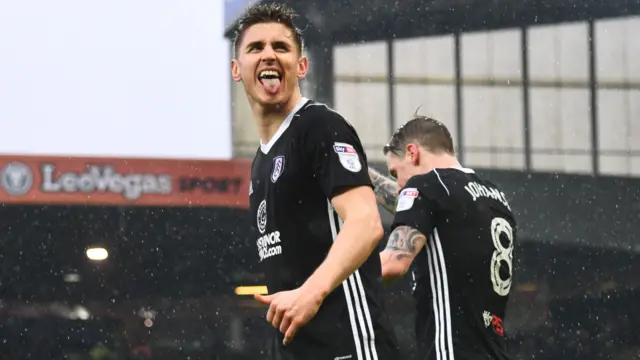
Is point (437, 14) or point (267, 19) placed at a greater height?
point (437, 14)

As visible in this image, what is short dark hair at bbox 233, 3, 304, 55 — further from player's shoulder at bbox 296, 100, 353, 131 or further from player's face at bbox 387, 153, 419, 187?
player's face at bbox 387, 153, 419, 187

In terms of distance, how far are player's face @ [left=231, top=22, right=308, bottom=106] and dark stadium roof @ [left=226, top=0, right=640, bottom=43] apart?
11.2m

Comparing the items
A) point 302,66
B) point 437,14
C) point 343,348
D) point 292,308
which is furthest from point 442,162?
point 437,14

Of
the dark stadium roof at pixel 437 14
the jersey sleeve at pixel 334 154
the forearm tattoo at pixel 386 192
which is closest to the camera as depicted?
the jersey sleeve at pixel 334 154

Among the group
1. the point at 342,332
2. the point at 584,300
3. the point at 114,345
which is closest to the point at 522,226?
the point at 584,300

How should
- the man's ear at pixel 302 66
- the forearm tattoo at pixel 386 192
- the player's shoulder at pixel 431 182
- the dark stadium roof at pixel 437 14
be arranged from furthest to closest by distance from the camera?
1. the dark stadium roof at pixel 437 14
2. the forearm tattoo at pixel 386 192
3. the player's shoulder at pixel 431 182
4. the man's ear at pixel 302 66

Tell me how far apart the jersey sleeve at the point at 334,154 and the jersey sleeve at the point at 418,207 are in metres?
0.72

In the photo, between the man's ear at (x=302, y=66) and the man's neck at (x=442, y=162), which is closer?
the man's ear at (x=302, y=66)

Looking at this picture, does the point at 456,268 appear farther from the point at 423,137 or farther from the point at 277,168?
the point at 277,168

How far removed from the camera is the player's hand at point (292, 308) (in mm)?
1930

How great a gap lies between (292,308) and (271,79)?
569 mm

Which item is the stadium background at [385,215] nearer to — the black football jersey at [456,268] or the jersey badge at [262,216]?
the black football jersey at [456,268]

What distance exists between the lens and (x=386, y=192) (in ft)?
11.9

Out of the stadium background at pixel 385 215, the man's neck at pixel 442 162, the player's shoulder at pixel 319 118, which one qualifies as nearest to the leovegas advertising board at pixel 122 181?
the stadium background at pixel 385 215
